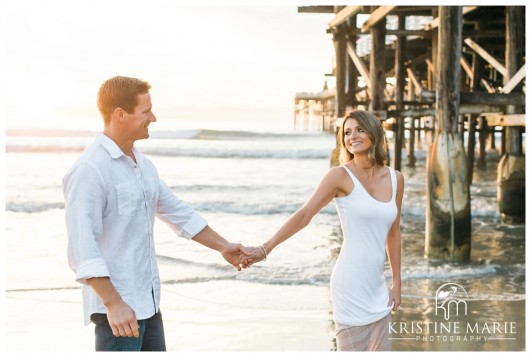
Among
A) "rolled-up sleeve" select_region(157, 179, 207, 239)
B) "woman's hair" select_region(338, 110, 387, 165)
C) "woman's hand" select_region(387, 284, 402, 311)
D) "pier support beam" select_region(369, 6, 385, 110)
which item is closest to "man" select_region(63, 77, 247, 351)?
"rolled-up sleeve" select_region(157, 179, 207, 239)

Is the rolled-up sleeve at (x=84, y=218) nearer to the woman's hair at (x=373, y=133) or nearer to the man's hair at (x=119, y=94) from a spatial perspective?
the man's hair at (x=119, y=94)

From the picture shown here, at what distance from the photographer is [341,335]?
2.84 meters

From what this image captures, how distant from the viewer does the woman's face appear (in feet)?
9.48

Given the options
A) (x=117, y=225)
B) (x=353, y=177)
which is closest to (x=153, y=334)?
(x=117, y=225)

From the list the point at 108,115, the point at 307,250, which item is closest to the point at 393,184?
the point at 108,115

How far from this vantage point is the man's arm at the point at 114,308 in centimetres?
232

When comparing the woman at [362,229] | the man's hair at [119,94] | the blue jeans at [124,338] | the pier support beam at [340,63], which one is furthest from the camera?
the pier support beam at [340,63]

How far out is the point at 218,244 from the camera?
318cm

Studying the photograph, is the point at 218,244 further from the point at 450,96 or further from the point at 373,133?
the point at 450,96

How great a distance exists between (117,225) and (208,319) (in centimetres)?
333

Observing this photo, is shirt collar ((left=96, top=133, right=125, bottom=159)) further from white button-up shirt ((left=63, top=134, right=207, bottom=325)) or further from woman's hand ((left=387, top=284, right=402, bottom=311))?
woman's hand ((left=387, top=284, right=402, bottom=311))

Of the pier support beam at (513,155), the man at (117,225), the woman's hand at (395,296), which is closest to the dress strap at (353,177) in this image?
the woman's hand at (395,296)

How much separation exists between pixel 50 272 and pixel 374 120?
587 cm
